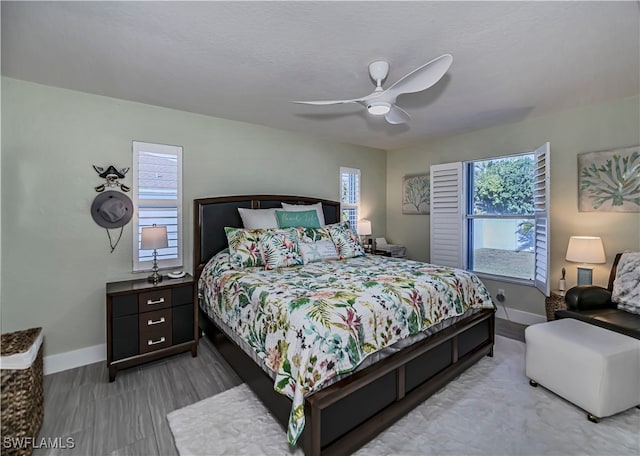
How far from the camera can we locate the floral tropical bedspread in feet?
5.25

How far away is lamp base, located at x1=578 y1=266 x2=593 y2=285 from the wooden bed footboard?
4.13ft

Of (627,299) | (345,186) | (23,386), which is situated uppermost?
(345,186)

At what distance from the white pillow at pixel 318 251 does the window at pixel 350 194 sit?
150 cm

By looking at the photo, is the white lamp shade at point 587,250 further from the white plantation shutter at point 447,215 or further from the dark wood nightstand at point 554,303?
the white plantation shutter at point 447,215

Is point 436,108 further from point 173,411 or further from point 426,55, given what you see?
point 173,411

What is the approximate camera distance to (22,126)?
2.52m

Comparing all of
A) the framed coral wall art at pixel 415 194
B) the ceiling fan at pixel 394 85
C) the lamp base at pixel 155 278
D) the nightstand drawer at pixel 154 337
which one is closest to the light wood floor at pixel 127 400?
the nightstand drawer at pixel 154 337

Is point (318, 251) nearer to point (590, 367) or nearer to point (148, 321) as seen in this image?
point (148, 321)

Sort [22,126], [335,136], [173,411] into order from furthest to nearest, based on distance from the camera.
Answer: [335,136], [22,126], [173,411]

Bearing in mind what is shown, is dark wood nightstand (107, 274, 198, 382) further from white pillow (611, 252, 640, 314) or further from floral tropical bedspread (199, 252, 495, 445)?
white pillow (611, 252, 640, 314)

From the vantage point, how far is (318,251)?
3213 mm

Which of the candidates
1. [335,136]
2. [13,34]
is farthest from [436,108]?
[13,34]

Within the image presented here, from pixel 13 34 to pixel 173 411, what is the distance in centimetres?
266

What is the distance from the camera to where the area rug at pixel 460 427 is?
1754 millimetres
